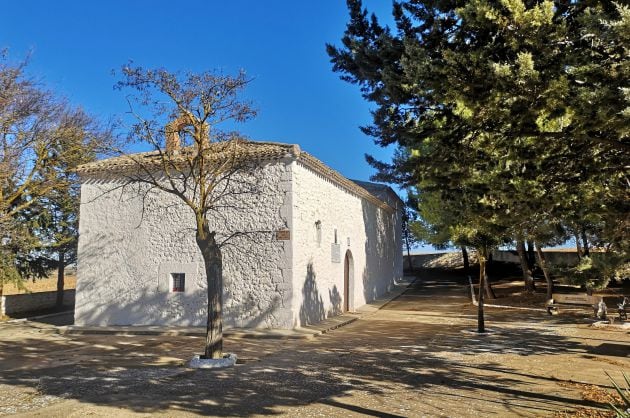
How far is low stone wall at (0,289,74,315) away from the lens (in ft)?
67.8

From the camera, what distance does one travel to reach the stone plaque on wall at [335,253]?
15.5m

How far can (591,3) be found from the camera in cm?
446

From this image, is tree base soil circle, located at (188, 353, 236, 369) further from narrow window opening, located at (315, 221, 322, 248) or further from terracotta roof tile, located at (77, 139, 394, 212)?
narrow window opening, located at (315, 221, 322, 248)

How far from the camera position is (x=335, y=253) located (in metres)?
15.8

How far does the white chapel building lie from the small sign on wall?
0.03 metres

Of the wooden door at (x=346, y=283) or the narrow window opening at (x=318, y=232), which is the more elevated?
the narrow window opening at (x=318, y=232)

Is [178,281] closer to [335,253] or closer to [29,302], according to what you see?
[335,253]

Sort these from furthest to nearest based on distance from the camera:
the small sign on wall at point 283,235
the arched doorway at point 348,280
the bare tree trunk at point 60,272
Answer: the bare tree trunk at point 60,272 → the arched doorway at point 348,280 → the small sign on wall at point 283,235

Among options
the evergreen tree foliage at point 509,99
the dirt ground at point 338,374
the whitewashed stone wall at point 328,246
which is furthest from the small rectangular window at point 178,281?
the evergreen tree foliage at point 509,99

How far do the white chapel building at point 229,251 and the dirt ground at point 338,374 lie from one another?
4.26 feet

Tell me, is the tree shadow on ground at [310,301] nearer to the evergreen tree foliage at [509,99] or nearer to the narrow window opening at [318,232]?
the narrow window opening at [318,232]

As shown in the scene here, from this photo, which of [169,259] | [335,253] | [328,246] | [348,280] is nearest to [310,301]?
[328,246]

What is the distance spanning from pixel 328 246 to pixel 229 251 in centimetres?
364

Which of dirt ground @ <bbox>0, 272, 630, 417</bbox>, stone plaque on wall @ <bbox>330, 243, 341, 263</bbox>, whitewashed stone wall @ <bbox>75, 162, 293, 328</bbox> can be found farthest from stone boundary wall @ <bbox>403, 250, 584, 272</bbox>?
whitewashed stone wall @ <bbox>75, 162, 293, 328</bbox>
